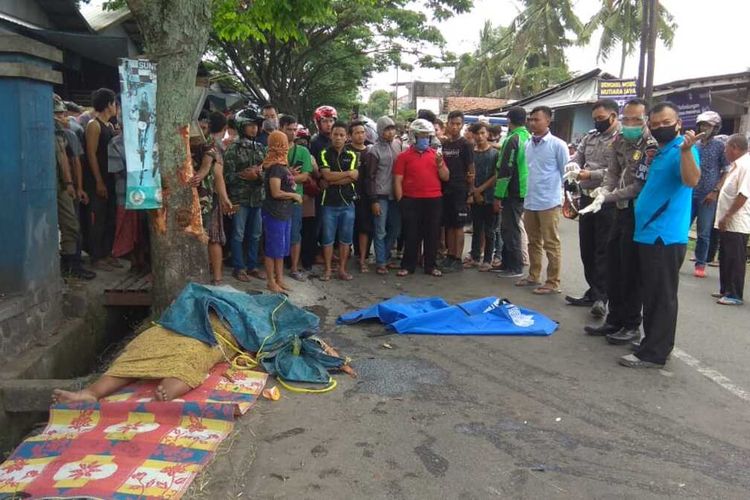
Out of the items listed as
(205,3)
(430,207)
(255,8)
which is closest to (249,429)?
(205,3)

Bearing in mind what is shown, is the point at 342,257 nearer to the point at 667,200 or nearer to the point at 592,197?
the point at 592,197

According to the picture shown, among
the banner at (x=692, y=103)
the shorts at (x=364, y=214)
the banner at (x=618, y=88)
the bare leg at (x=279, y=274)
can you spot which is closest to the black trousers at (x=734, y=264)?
the shorts at (x=364, y=214)

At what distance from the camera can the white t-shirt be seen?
22.9 feet

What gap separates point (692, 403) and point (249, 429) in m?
2.97

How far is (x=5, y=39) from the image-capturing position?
14.6 feet

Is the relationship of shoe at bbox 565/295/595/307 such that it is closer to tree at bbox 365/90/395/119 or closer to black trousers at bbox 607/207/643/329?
black trousers at bbox 607/207/643/329

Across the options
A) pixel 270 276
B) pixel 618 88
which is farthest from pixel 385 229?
pixel 618 88

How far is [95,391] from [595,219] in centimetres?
486

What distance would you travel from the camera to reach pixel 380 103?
69500 mm

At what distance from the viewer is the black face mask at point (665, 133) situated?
14.9ft

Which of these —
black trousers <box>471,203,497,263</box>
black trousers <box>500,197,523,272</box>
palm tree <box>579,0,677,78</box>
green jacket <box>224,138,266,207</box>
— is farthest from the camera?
palm tree <box>579,0,677,78</box>

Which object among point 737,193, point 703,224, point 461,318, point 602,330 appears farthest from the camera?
point 703,224

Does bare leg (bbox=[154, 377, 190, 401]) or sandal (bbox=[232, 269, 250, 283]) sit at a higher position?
sandal (bbox=[232, 269, 250, 283])

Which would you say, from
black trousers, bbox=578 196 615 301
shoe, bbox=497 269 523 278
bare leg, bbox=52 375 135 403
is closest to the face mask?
black trousers, bbox=578 196 615 301
